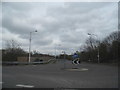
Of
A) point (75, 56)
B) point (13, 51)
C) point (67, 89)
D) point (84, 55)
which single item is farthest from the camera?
point (84, 55)

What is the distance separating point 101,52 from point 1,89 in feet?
221

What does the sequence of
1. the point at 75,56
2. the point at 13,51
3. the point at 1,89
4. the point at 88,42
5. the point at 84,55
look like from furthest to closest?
the point at 84,55, the point at 88,42, the point at 13,51, the point at 75,56, the point at 1,89

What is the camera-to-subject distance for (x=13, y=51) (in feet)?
264

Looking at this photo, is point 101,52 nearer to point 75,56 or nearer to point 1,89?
point 75,56

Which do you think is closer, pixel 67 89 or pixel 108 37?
pixel 67 89

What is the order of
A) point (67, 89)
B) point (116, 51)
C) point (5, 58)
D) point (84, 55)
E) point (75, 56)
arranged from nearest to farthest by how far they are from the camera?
point (67, 89)
point (75, 56)
point (116, 51)
point (5, 58)
point (84, 55)

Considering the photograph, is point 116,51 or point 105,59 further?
point 105,59

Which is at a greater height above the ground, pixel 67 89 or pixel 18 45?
pixel 18 45

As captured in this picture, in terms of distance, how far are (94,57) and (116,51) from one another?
25.6 metres

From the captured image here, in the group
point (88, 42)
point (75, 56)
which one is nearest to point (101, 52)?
point (88, 42)

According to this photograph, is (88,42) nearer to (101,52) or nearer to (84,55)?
(84,55)

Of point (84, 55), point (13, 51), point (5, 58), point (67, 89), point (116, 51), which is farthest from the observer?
point (84, 55)

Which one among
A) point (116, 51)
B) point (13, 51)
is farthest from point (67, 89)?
point (13, 51)

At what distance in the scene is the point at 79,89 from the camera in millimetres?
9305
